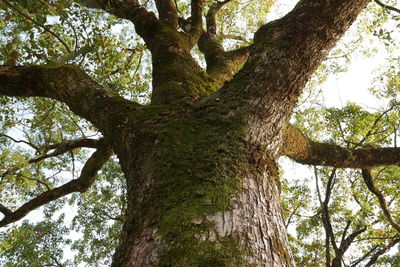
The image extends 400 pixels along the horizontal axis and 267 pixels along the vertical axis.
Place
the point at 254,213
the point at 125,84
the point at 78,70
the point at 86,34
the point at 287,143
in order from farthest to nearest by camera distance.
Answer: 1. the point at 125,84
2. the point at 86,34
3. the point at 287,143
4. the point at 78,70
5. the point at 254,213

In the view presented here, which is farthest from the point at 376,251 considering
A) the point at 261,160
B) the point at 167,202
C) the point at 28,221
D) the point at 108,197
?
the point at 28,221

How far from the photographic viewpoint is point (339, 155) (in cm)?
477

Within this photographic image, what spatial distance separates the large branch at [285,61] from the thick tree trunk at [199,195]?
26 centimetres

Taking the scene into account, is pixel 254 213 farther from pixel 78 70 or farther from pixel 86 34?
pixel 86 34

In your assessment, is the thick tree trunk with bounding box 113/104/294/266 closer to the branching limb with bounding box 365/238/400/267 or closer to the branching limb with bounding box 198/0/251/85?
the branching limb with bounding box 198/0/251/85

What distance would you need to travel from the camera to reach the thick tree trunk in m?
1.45

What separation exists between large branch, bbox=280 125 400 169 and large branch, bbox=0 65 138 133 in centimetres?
278

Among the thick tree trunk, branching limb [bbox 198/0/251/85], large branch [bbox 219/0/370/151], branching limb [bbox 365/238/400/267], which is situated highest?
branching limb [bbox 198/0/251/85]

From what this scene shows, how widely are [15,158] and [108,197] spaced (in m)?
3.58

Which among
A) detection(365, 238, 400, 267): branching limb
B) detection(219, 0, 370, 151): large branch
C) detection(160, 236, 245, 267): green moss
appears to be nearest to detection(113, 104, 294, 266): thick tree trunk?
detection(160, 236, 245, 267): green moss

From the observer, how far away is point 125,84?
828cm

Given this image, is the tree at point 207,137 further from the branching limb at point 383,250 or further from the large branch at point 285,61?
the branching limb at point 383,250

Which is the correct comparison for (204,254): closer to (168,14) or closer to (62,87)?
(62,87)

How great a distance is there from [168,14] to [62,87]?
333 centimetres
